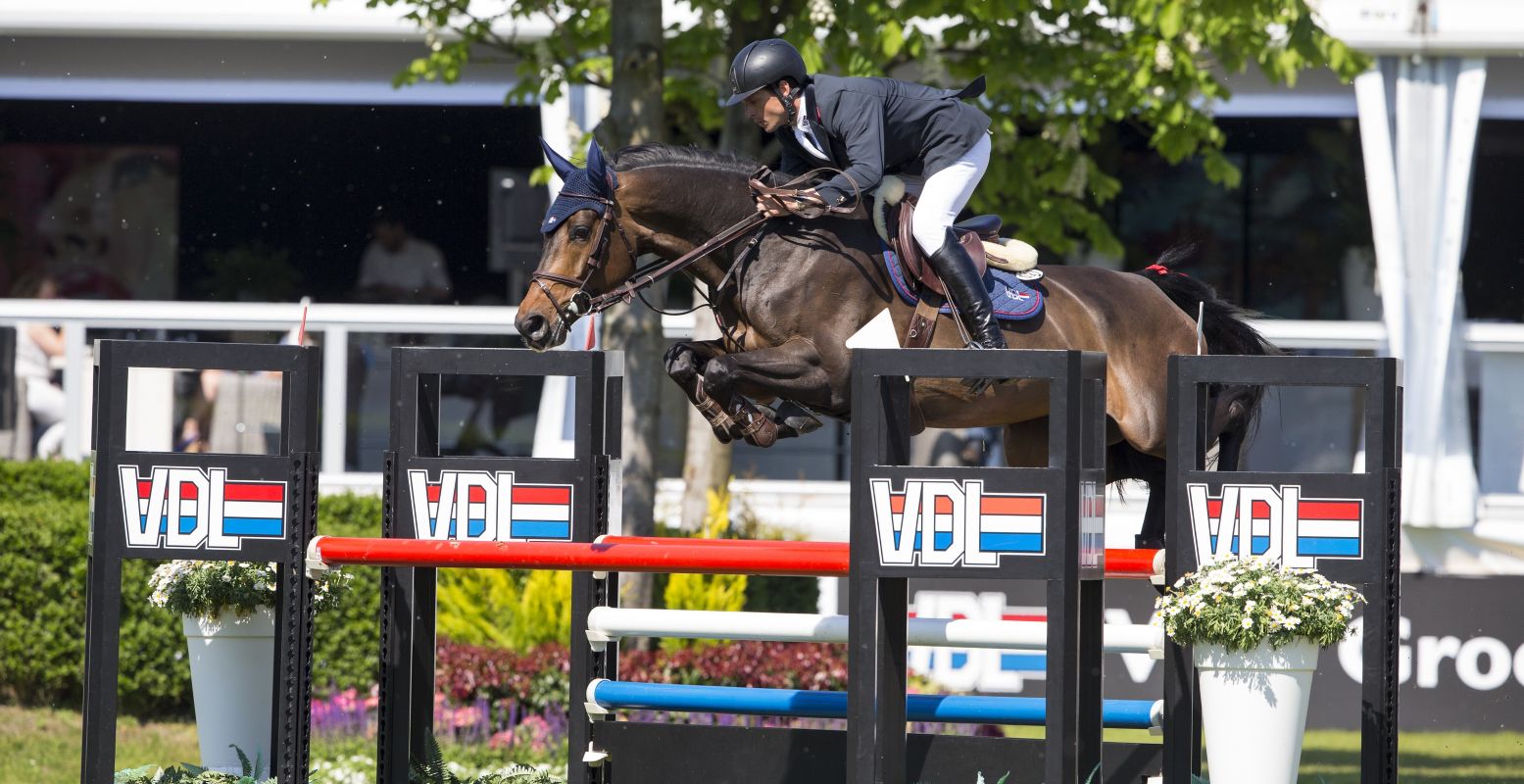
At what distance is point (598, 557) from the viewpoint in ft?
14.2

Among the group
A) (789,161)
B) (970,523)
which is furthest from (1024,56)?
A: (970,523)

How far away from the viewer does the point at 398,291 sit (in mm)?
10602

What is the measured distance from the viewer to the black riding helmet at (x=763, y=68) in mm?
4941

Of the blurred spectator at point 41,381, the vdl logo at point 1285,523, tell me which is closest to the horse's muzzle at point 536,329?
the vdl logo at point 1285,523

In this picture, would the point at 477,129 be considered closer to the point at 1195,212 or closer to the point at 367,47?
the point at 367,47

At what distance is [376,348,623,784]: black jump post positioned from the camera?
194 inches

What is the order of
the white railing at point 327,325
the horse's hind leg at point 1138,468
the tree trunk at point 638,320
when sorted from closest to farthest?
the horse's hind leg at point 1138,468
the tree trunk at point 638,320
the white railing at point 327,325

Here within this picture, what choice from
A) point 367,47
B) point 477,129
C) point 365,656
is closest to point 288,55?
point 367,47

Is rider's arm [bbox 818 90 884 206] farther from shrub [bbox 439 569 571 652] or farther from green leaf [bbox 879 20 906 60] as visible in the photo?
shrub [bbox 439 569 571 652]

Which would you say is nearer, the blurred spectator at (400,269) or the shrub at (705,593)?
the shrub at (705,593)

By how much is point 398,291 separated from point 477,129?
1.15m

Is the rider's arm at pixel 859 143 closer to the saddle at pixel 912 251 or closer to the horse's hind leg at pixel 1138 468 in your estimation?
the saddle at pixel 912 251

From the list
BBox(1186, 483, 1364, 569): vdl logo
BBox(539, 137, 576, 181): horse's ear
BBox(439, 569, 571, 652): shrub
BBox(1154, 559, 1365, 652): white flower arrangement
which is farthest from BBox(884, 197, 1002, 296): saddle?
BBox(439, 569, 571, 652): shrub

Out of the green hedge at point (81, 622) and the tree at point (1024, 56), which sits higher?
the tree at point (1024, 56)
